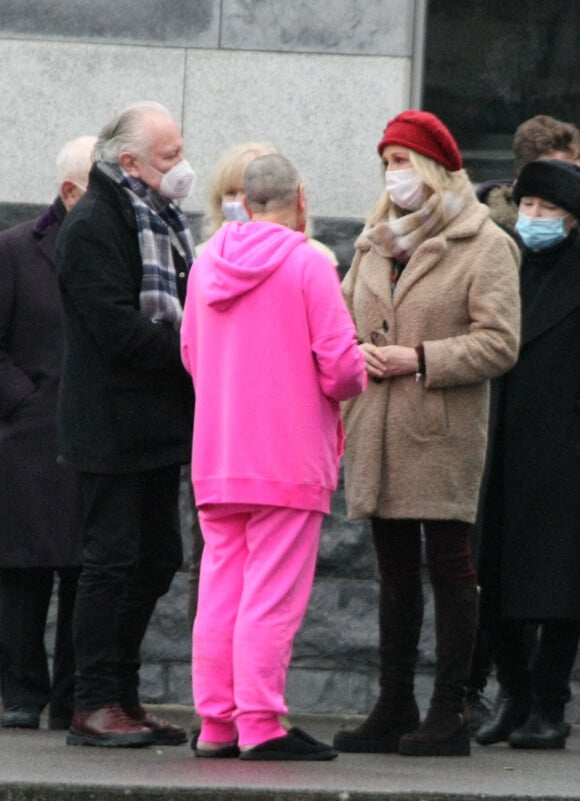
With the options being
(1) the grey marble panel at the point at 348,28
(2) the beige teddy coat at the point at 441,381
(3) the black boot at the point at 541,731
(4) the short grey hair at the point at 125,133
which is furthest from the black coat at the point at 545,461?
(1) the grey marble panel at the point at 348,28

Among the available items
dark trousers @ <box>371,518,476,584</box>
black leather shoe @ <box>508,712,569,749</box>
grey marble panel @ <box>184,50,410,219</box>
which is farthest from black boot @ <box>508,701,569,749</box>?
grey marble panel @ <box>184,50,410,219</box>

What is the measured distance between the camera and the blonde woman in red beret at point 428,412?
5.64m

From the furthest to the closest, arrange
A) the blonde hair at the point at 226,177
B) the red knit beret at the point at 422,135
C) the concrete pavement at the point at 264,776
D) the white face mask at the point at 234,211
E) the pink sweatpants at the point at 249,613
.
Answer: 1. the blonde hair at the point at 226,177
2. the white face mask at the point at 234,211
3. the red knit beret at the point at 422,135
4. the pink sweatpants at the point at 249,613
5. the concrete pavement at the point at 264,776

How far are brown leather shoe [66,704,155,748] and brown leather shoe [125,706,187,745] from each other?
0.08 m

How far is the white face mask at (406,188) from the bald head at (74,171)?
3.67 feet

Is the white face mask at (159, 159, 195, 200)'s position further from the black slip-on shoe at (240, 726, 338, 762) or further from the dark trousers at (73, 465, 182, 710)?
the black slip-on shoe at (240, 726, 338, 762)

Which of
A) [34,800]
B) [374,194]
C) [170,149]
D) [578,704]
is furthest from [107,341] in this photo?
[578,704]

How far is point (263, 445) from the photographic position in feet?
17.3

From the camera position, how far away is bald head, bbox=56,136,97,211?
6387 millimetres

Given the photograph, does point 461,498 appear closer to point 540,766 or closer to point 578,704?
point 540,766

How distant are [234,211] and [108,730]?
164 centimetres

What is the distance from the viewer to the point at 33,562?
6.42m

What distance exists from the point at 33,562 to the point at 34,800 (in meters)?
1.73

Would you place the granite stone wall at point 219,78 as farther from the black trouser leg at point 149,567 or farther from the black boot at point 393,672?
the black boot at point 393,672
